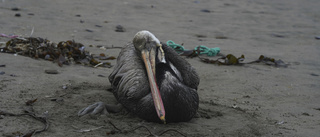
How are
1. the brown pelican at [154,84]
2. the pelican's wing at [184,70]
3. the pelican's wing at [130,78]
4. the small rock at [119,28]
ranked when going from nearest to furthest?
the brown pelican at [154,84], the pelican's wing at [130,78], the pelican's wing at [184,70], the small rock at [119,28]

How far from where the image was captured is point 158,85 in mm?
4363

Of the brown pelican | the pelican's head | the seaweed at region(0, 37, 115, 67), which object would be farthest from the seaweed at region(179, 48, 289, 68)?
the pelican's head

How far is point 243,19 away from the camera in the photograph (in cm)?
1115

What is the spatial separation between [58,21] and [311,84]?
5.52 meters

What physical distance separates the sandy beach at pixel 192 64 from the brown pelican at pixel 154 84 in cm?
14

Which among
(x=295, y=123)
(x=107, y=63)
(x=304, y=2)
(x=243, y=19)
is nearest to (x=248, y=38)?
(x=243, y=19)

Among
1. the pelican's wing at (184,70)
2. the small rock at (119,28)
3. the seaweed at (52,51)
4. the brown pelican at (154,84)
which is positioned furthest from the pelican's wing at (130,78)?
the small rock at (119,28)

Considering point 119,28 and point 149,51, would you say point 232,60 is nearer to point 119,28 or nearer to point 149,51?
point 149,51

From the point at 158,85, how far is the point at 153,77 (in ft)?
0.43

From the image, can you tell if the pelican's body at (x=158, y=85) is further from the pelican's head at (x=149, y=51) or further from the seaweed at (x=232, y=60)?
the seaweed at (x=232, y=60)

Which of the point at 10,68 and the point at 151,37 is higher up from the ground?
the point at 151,37

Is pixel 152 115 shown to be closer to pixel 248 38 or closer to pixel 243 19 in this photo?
pixel 248 38

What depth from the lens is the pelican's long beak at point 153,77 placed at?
397cm

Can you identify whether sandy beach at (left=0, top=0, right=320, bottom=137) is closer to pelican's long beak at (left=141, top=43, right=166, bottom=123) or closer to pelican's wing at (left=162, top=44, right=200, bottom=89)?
pelican's long beak at (left=141, top=43, right=166, bottom=123)
